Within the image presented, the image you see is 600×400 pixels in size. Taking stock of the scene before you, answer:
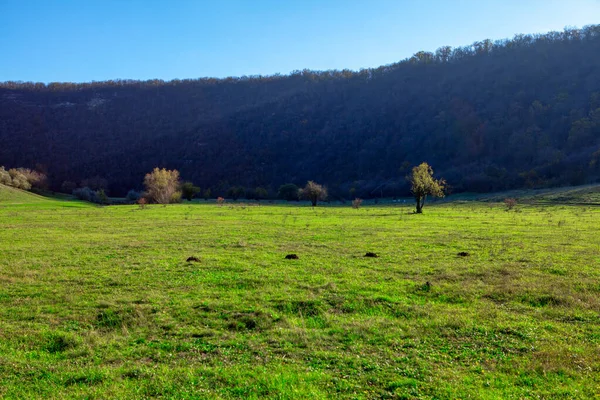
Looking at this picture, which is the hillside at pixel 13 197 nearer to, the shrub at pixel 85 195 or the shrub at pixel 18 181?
the shrub at pixel 18 181

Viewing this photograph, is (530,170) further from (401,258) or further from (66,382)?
(66,382)

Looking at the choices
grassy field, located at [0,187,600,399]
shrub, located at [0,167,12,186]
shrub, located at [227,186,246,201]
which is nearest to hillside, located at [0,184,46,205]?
shrub, located at [0,167,12,186]

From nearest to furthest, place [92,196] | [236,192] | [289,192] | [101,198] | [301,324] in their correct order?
[301,324] < [101,198] < [92,196] < [289,192] < [236,192]

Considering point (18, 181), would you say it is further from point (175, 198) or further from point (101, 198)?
point (175, 198)

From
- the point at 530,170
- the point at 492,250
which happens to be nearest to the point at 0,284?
the point at 492,250

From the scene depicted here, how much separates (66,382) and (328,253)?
13.9 meters

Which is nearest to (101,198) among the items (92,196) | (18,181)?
(92,196)

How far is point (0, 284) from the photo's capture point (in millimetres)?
13477

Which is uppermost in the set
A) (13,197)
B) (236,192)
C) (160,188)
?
(160,188)

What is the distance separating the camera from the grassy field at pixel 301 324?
22.6 feet

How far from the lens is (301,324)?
32.3 feet

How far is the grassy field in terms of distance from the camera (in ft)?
22.6

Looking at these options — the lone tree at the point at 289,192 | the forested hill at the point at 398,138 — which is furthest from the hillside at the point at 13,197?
the forested hill at the point at 398,138

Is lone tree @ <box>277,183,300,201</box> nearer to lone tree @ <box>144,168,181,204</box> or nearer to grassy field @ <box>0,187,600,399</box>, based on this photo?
lone tree @ <box>144,168,181,204</box>
